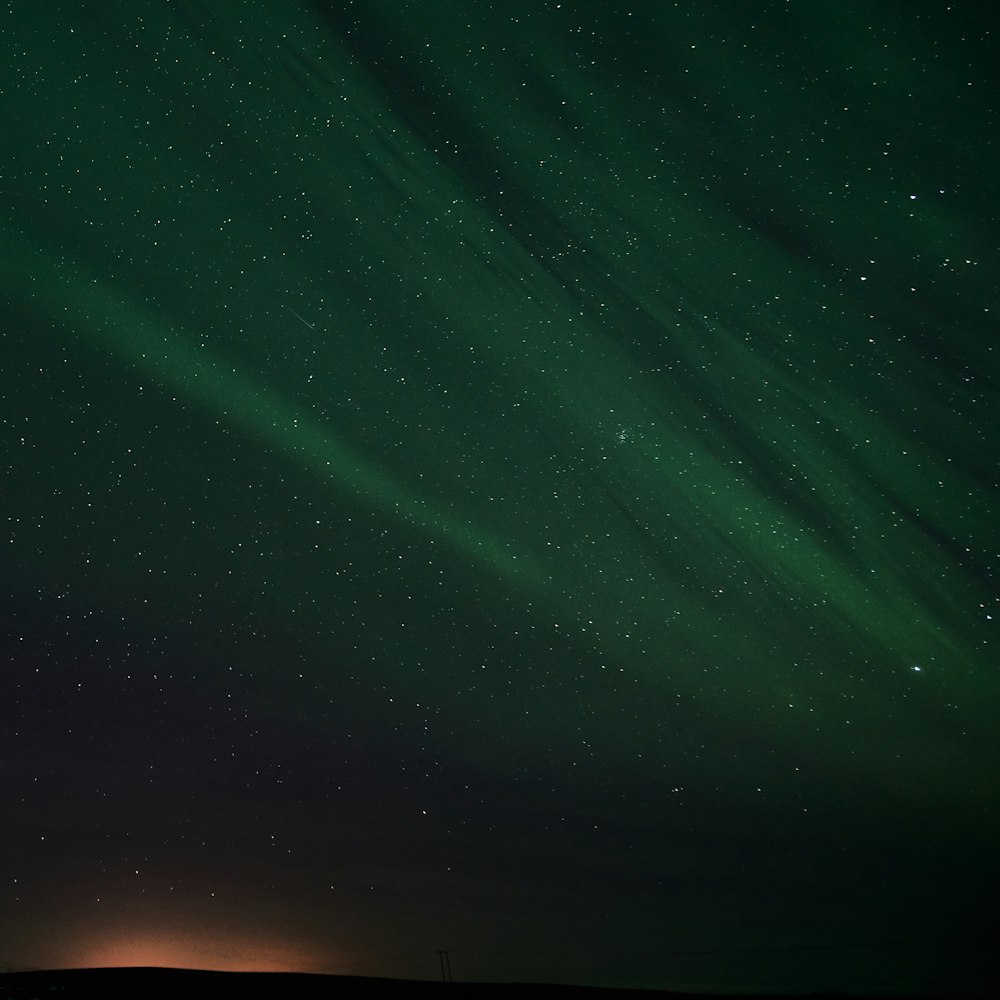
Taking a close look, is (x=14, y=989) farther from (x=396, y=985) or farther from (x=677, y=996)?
(x=677, y=996)

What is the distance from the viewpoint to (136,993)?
16188mm

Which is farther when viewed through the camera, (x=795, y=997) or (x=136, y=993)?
(x=795, y=997)

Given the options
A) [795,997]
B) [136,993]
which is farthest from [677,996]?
[136,993]

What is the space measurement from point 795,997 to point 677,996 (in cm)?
352

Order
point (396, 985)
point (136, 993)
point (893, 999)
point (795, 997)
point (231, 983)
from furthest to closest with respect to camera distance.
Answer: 1. point (795, 997)
2. point (893, 999)
3. point (396, 985)
4. point (231, 983)
5. point (136, 993)

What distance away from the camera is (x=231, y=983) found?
19469 mm

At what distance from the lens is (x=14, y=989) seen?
1675 cm

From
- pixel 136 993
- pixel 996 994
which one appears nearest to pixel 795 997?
pixel 996 994

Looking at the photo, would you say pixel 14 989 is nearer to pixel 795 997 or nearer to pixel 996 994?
pixel 795 997

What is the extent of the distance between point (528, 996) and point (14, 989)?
10108 millimetres

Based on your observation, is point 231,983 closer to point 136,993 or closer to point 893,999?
point 136,993

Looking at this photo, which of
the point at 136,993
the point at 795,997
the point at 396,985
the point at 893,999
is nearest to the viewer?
the point at 136,993

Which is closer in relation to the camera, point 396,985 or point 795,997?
point 396,985

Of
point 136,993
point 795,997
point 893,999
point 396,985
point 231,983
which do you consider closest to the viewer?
point 136,993
